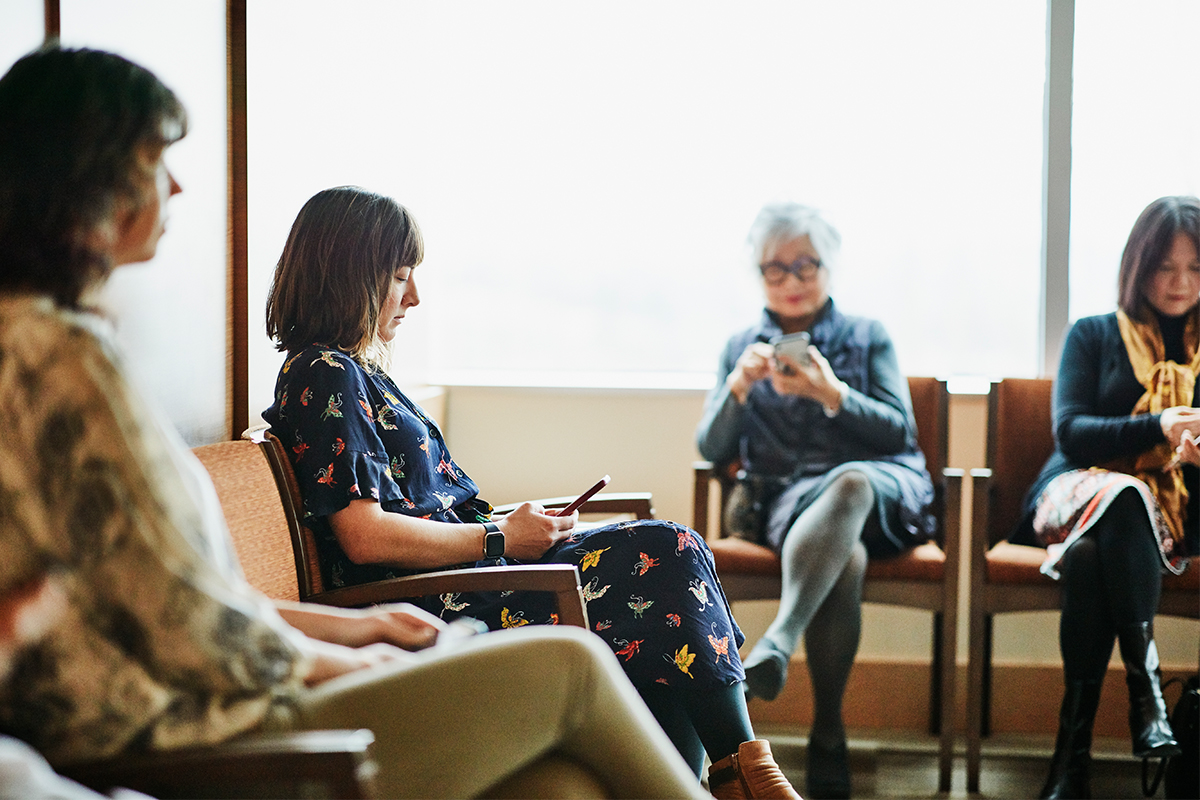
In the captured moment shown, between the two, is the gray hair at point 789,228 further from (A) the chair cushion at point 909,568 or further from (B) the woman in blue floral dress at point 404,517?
(B) the woman in blue floral dress at point 404,517

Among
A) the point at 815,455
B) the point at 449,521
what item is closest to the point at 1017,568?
the point at 815,455

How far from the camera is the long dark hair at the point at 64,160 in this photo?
92cm

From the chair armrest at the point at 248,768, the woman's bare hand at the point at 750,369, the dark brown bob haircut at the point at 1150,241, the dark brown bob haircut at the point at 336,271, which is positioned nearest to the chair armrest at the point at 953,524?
the woman's bare hand at the point at 750,369

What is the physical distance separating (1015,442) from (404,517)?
1.80 meters

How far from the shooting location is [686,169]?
3.30m

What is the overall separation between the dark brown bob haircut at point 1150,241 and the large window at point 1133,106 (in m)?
0.55

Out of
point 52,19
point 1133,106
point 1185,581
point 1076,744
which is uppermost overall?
point 1133,106

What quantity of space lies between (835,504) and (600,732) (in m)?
1.42

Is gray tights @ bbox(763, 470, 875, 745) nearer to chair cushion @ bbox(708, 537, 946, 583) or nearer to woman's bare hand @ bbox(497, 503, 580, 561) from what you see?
chair cushion @ bbox(708, 537, 946, 583)

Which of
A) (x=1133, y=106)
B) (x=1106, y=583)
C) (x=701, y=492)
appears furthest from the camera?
(x=1133, y=106)

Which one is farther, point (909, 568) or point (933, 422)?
point (933, 422)

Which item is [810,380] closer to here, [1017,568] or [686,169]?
[1017,568]

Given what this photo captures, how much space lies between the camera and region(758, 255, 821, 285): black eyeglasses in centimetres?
278

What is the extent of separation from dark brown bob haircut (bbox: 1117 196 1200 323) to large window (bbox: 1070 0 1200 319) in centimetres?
55
